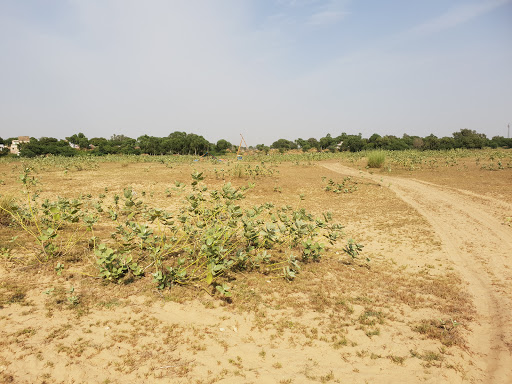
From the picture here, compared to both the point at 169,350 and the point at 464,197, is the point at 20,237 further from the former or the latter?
the point at 464,197

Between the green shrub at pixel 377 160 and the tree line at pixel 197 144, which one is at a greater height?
the tree line at pixel 197 144

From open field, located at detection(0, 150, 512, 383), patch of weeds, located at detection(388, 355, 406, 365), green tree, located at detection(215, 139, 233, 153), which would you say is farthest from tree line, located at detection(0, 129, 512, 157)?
patch of weeds, located at detection(388, 355, 406, 365)

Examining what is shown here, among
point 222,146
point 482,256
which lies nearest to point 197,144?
point 222,146

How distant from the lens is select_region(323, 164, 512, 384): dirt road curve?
2736 millimetres

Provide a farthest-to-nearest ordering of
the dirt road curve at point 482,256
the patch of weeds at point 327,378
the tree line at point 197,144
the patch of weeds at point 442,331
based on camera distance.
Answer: the tree line at point 197,144 → the patch of weeds at point 442,331 → the dirt road curve at point 482,256 → the patch of weeds at point 327,378

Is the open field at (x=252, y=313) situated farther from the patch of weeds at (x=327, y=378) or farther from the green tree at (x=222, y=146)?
the green tree at (x=222, y=146)

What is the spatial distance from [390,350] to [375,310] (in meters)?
0.70

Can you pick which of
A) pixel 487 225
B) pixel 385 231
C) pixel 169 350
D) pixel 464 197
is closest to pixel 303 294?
pixel 169 350

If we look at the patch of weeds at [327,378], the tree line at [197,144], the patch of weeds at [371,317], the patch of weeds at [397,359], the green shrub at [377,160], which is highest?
the tree line at [197,144]

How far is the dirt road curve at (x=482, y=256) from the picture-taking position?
8.98 feet

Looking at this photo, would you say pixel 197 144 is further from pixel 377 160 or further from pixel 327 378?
pixel 327 378

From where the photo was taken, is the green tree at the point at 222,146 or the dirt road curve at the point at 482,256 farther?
the green tree at the point at 222,146

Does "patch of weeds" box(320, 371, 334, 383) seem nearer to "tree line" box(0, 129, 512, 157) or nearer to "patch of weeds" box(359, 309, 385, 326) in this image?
"patch of weeds" box(359, 309, 385, 326)

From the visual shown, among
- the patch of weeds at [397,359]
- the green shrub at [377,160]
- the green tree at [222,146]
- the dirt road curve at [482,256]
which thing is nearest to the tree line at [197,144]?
the green tree at [222,146]
